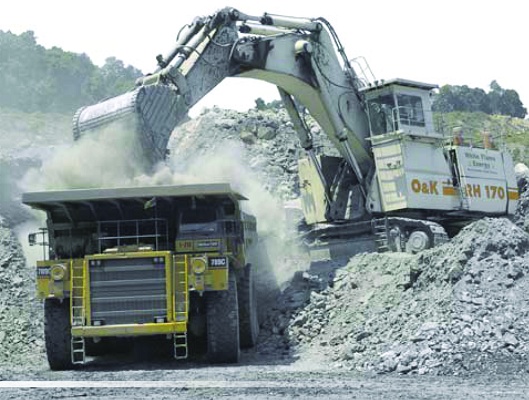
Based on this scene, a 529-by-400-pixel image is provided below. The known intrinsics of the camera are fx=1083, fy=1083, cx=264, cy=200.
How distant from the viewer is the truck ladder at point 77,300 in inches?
629

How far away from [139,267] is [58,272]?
1244 mm

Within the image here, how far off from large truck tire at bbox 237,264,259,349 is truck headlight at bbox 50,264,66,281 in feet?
11.0

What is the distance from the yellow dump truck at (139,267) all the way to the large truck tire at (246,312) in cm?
125

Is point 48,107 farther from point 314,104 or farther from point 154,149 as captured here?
point 154,149

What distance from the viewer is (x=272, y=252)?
77.4 feet

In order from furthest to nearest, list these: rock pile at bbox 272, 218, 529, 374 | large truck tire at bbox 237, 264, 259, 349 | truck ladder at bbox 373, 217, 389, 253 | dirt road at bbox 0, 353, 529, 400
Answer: truck ladder at bbox 373, 217, 389, 253
large truck tire at bbox 237, 264, 259, 349
rock pile at bbox 272, 218, 529, 374
dirt road at bbox 0, 353, 529, 400

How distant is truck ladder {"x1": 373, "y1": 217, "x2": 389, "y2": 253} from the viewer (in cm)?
2364

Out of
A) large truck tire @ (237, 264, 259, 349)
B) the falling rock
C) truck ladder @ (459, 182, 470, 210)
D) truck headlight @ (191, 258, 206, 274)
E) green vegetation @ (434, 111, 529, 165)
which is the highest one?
green vegetation @ (434, 111, 529, 165)

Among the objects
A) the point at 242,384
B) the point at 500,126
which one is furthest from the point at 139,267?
the point at 500,126

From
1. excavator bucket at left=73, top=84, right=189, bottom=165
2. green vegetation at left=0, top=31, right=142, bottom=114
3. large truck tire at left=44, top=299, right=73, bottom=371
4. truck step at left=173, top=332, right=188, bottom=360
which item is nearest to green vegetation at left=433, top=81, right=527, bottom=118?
green vegetation at left=0, top=31, right=142, bottom=114

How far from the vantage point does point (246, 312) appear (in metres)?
18.2

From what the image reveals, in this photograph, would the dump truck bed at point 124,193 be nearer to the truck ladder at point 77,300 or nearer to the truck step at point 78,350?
the truck ladder at point 77,300

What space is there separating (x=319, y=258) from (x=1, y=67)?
60.2m

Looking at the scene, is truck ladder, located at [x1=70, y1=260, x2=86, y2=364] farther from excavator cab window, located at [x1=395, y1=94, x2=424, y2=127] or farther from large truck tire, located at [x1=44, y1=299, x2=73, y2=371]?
excavator cab window, located at [x1=395, y1=94, x2=424, y2=127]
